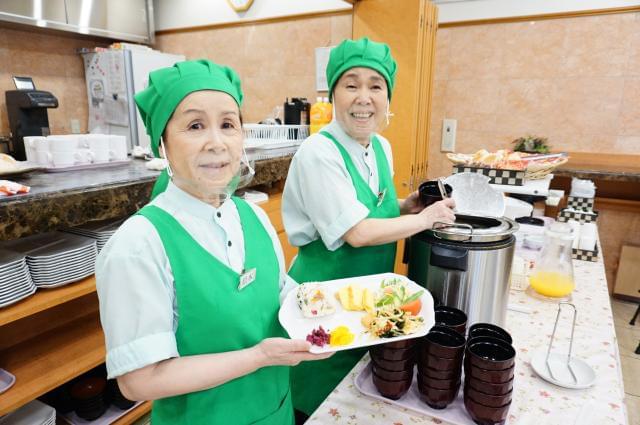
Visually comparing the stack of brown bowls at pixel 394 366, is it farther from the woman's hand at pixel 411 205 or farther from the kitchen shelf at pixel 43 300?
the kitchen shelf at pixel 43 300

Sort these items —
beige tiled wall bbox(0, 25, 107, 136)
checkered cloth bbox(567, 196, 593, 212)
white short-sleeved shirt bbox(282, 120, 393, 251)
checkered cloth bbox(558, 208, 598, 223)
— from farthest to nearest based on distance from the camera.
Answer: beige tiled wall bbox(0, 25, 107, 136)
checkered cloth bbox(567, 196, 593, 212)
checkered cloth bbox(558, 208, 598, 223)
white short-sleeved shirt bbox(282, 120, 393, 251)

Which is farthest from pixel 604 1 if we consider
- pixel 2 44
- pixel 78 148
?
pixel 2 44

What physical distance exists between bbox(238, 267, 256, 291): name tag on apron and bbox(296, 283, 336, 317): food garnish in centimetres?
14

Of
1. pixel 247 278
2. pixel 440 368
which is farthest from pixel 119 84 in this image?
pixel 440 368

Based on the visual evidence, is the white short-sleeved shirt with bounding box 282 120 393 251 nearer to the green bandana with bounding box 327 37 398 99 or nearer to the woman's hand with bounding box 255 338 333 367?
the green bandana with bounding box 327 37 398 99

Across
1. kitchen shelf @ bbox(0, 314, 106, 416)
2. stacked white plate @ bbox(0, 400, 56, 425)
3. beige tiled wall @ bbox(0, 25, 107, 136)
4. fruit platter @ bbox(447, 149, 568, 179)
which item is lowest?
stacked white plate @ bbox(0, 400, 56, 425)

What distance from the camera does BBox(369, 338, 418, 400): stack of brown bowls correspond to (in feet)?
2.98

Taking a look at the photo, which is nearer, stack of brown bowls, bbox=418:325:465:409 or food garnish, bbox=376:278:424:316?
stack of brown bowls, bbox=418:325:465:409

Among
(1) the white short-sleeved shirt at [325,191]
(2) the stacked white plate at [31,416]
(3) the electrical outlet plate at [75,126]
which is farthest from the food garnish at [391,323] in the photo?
(3) the electrical outlet plate at [75,126]

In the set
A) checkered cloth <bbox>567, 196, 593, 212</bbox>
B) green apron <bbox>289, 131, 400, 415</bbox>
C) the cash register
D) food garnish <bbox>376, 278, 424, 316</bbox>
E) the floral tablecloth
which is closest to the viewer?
the floral tablecloth

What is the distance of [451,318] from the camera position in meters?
1.01

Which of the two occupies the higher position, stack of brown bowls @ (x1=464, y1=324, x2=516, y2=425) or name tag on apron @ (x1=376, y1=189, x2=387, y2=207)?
name tag on apron @ (x1=376, y1=189, x2=387, y2=207)

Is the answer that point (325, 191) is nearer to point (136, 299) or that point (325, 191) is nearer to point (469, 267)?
point (469, 267)

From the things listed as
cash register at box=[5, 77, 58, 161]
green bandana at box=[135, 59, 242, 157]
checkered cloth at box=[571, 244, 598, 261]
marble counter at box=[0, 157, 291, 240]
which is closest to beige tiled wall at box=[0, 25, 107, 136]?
cash register at box=[5, 77, 58, 161]
